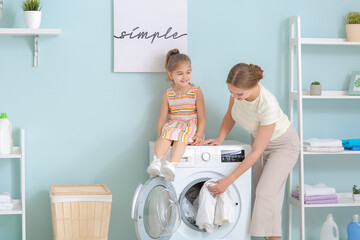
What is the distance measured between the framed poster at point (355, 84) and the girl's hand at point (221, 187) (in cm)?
115

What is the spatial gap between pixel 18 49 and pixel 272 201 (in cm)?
178

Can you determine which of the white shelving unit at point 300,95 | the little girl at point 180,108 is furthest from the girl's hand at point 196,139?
the white shelving unit at point 300,95

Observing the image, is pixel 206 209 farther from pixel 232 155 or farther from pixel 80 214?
pixel 80 214

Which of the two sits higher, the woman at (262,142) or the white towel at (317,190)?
the woman at (262,142)

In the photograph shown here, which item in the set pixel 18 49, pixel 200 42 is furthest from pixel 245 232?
pixel 18 49

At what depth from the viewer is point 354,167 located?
3.55 metres

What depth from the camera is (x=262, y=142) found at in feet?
9.30

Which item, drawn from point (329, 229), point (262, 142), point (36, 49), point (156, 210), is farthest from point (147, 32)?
point (329, 229)

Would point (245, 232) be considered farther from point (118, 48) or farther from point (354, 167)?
point (118, 48)

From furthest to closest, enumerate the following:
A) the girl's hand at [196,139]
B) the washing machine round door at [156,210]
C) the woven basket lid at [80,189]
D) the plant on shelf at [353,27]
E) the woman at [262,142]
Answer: the plant on shelf at [353,27]
the girl's hand at [196,139]
the woven basket lid at [80,189]
the woman at [262,142]
the washing machine round door at [156,210]

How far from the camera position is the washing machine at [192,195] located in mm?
2758

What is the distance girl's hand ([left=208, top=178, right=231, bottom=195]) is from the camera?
9.34 feet

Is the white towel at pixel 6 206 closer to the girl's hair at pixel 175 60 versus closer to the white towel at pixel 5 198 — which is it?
the white towel at pixel 5 198

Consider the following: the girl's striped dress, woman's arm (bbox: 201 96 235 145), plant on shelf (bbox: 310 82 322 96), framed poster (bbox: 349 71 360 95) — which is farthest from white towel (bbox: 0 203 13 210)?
framed poster (bbox: 349 71 360 95)
